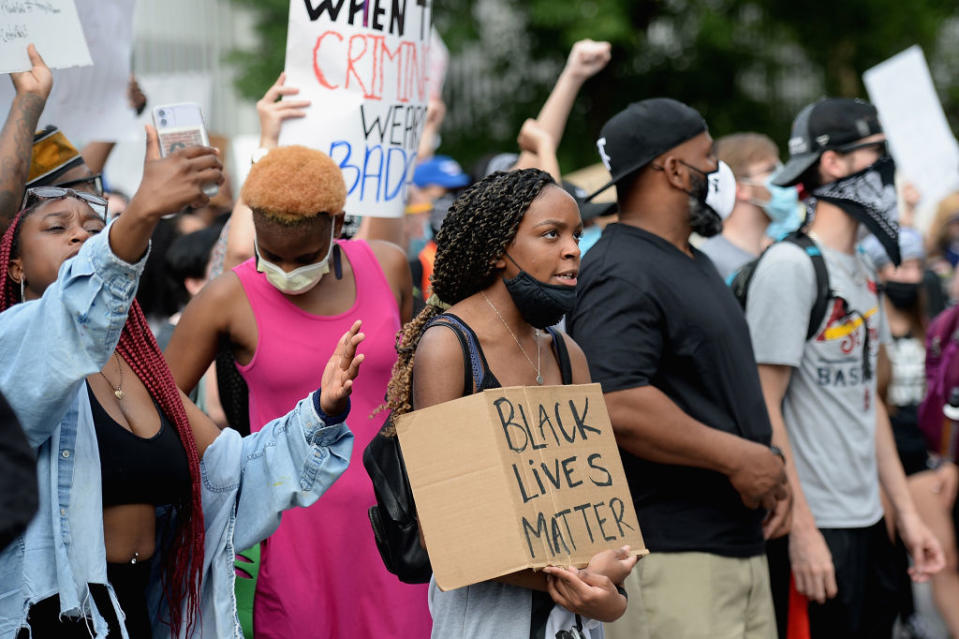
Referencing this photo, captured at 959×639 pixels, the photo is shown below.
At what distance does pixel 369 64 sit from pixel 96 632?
2514 millimetres

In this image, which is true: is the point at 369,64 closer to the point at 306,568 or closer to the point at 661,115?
the point at 661,115

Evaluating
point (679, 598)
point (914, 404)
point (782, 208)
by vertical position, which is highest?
point (782, 208)

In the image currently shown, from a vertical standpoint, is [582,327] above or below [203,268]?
above

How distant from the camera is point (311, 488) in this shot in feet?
10.3

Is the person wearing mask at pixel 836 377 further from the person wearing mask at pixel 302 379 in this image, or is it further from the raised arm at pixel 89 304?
the raised arm at pixel 89 304

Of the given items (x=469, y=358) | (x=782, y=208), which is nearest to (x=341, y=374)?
(x=469, y=358)

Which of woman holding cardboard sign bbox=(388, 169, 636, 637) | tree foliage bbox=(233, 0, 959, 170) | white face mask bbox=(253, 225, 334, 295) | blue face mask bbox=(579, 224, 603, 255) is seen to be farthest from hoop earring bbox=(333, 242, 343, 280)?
tree foliage bbox=(233, 0, 959, 170)

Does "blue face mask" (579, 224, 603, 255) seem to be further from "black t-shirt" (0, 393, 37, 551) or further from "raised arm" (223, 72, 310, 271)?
"black t-shirt" (0, 393, 37, 551)

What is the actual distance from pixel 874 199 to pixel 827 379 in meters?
0.78

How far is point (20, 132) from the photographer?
138 inches

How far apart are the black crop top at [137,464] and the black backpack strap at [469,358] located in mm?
729

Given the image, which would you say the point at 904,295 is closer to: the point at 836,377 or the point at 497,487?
the point at 836,377

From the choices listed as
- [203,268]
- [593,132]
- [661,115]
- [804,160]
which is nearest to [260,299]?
[661,115]

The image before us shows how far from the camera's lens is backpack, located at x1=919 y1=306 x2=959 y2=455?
5.97 meters
